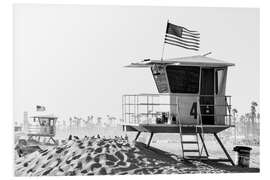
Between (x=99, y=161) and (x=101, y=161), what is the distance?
8cm

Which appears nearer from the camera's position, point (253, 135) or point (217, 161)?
point (217, 161)

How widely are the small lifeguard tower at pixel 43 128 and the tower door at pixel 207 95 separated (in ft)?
43.6

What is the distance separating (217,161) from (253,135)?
21339mm

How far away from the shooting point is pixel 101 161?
20.2m

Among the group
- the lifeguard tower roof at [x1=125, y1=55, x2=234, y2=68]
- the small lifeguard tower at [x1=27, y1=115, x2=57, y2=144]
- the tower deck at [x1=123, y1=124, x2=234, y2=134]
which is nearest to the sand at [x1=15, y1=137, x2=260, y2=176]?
the tower deck at [x1=123, y1=124, x2=234, y2=134]

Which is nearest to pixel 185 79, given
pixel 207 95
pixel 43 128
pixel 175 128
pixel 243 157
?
pixel 207 95

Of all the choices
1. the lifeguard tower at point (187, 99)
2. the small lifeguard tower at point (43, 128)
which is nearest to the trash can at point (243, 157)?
the lifeguard tower at point (187, 99)

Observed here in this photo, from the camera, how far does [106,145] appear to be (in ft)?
69.9

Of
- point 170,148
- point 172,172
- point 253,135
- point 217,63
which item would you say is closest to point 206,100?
point 217,63

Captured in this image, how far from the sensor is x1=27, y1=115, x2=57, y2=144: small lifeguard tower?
3331cm

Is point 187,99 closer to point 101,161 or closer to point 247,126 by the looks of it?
point 101,161

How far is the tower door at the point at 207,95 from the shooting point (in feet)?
73.7

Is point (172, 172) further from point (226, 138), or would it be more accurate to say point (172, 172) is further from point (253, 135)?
point (253, 135)

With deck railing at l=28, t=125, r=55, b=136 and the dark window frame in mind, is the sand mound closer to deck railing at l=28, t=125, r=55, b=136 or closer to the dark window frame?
the dark window frame
